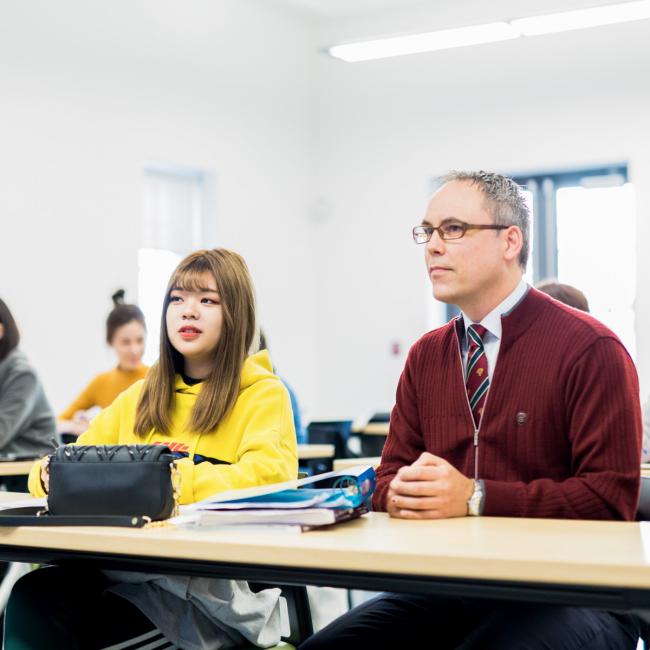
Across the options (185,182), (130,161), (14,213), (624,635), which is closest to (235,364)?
(624,635)

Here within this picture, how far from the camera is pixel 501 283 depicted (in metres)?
2.11

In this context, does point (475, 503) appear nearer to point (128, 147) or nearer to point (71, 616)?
point (71, 616)

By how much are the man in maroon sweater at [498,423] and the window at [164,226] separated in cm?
509

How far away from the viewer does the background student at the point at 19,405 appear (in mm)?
4426

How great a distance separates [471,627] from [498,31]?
17.8 feet

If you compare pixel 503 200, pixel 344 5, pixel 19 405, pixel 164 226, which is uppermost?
pixel 344 5

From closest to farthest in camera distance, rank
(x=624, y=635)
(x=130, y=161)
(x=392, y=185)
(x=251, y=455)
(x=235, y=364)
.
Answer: (x=624, y=635) → (x=251, y=455) → (x=235, y=364) → (x=130, y=161) → (x=392, y=185)

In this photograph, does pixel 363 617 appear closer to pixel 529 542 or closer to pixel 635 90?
pixel 529 542

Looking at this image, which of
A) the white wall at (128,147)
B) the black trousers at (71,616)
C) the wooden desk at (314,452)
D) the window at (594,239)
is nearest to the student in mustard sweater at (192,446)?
the black trousers at (71,616)

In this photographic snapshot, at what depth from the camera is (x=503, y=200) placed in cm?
213

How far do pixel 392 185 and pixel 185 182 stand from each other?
5.40 ft

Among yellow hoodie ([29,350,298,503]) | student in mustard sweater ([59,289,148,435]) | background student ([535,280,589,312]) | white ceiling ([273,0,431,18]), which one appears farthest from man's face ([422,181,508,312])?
white ceiling ([273,0,431,18])

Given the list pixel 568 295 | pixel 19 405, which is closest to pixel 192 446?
pixel 568 295

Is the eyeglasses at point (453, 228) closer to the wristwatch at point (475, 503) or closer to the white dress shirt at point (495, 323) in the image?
the white dress shirt at point (495, 323)
